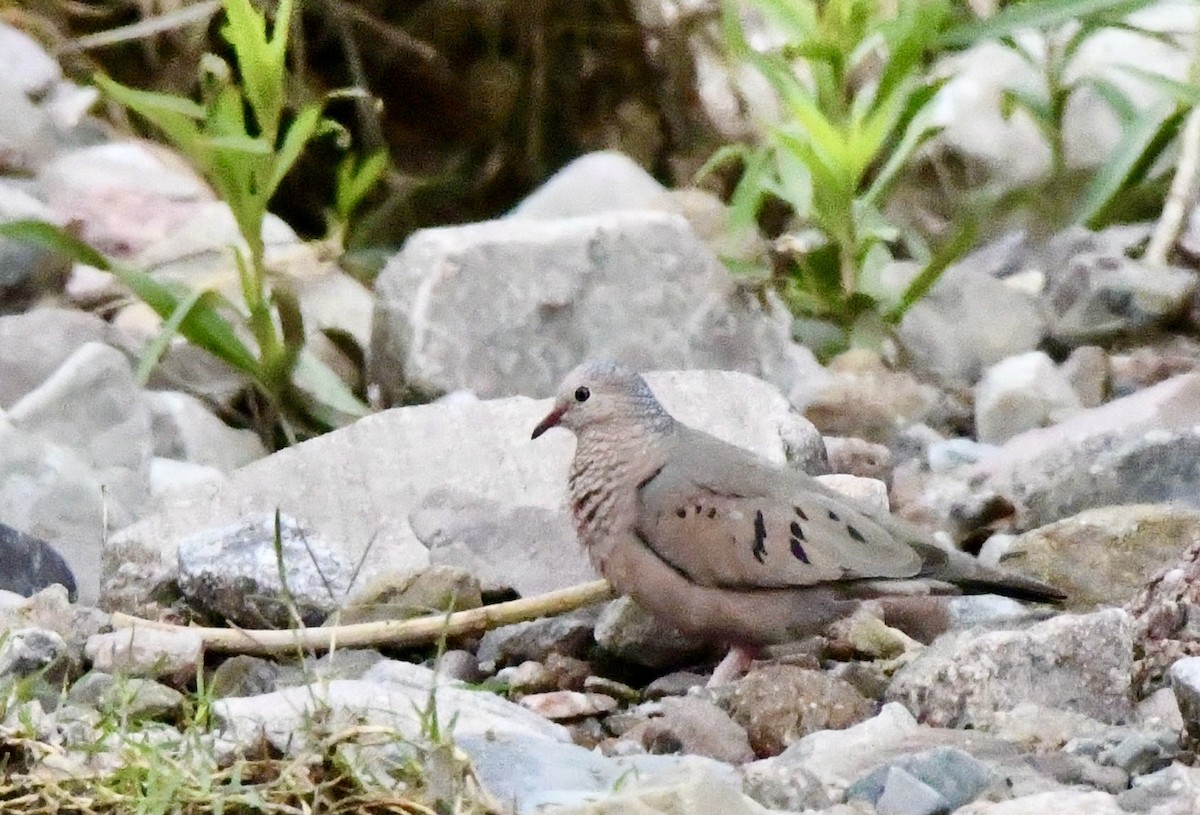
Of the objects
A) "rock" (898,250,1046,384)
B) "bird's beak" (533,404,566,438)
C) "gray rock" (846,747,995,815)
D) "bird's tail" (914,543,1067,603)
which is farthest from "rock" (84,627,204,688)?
"rock" (898,250,1046,384)

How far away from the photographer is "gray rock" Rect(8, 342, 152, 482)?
421cm

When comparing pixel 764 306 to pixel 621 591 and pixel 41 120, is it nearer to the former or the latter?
pixel 621 591

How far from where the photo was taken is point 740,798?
205cm

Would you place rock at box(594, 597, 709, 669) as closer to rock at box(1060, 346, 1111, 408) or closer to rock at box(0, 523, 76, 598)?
rock at box(0, 523, 76, 598)

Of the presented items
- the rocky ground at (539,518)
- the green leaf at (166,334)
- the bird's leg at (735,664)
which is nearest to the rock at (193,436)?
the rocky ground at (539,518)

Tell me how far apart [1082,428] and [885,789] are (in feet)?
7.20

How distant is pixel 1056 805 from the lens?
2.13 meters

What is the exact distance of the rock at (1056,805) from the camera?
2.11m

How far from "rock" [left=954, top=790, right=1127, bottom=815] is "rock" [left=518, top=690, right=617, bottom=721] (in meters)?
0.83

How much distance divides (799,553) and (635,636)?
0.35 m

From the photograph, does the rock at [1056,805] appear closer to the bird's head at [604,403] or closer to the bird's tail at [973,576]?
the bird's tail at [973,576]

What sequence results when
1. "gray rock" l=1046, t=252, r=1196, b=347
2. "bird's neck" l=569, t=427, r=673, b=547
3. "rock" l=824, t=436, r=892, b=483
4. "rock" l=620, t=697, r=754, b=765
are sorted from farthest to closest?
1. "gray rock" l=1046, t=252, r=1196, b=347
2. "rock" l=824, t=436, r=892, b=483
3. "bird's neck" l=569, t=427, r=673, b=547
4. "rock" l=620, t=697, r=754, b=765

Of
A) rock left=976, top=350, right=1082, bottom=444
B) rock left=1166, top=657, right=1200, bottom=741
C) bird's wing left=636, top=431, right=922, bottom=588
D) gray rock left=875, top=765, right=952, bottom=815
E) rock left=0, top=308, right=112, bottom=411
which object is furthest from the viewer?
rock left=976, top=350, right=1082, bottom=444

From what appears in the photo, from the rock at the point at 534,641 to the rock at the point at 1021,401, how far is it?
198 centimetres
